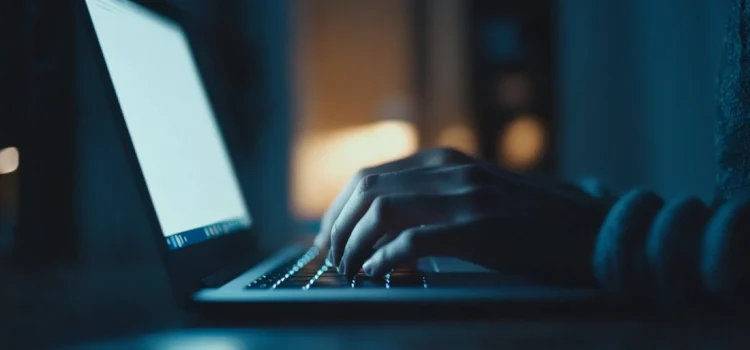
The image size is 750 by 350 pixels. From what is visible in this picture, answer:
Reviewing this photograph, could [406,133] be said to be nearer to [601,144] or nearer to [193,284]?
[601,144]

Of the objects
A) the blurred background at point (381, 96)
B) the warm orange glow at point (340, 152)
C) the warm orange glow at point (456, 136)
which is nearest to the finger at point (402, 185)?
the blurred background at point (381, 96)

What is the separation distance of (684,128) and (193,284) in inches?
57.1

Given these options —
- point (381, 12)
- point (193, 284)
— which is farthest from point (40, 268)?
point (381, 12)

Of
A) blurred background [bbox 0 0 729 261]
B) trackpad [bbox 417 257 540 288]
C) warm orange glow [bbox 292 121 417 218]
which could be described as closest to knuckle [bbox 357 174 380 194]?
trackpad [bbox 417 257 540 288]

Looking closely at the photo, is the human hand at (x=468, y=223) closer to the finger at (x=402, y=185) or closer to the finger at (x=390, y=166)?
the finger at (x=402, y=185)

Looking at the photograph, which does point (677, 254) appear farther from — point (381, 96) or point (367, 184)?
point (381, 96)

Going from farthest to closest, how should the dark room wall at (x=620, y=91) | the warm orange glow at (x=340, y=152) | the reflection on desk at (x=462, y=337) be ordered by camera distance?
1. the warm orange glow at (x=340, y=152)
2. the dark room wall at (x=620, y=91)
3. the reflection on desk at (x=462, y=337)

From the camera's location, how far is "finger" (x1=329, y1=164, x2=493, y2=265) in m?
0.61

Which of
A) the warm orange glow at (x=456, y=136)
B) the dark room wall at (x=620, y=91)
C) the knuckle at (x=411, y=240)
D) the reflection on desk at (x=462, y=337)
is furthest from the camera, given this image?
the warm orange glow at (x=456, y=136)

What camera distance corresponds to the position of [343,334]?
483 millimetres

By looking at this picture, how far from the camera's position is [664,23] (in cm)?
185

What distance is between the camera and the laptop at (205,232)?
533mm

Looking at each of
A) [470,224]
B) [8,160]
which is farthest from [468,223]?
[8,160]

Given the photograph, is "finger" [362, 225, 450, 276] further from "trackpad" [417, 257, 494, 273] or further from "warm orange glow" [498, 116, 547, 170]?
"warm orange glow" [498, 116, 547, 170]
